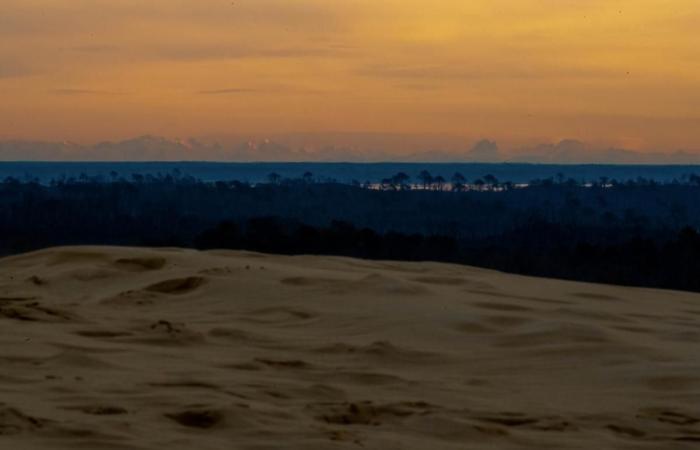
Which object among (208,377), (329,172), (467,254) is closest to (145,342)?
(208,377)

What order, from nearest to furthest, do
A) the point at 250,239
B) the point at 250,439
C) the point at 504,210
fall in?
1. the point at 250,439
2. the point at 250,239
3. the point at 504,210

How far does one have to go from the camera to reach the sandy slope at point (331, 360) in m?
4.82

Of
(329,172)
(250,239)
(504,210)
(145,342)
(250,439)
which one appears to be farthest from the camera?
(329,172)

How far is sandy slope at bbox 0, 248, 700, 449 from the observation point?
482 centimetres

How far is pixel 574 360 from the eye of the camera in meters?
6.58

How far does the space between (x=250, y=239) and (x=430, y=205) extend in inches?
2566

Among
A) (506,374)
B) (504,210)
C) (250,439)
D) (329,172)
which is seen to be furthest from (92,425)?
(329,172)

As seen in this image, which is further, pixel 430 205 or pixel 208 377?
pixel 430 205

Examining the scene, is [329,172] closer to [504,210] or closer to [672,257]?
[504,210]

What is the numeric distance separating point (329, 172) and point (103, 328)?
168552 millimetres

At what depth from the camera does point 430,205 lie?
3450 inches

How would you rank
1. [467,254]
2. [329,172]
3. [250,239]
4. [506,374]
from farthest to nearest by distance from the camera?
[329,172] → [467,254] → [250,239] → [506,374]

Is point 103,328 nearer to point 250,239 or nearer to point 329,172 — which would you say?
point 250,239

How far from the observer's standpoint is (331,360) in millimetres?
6496
